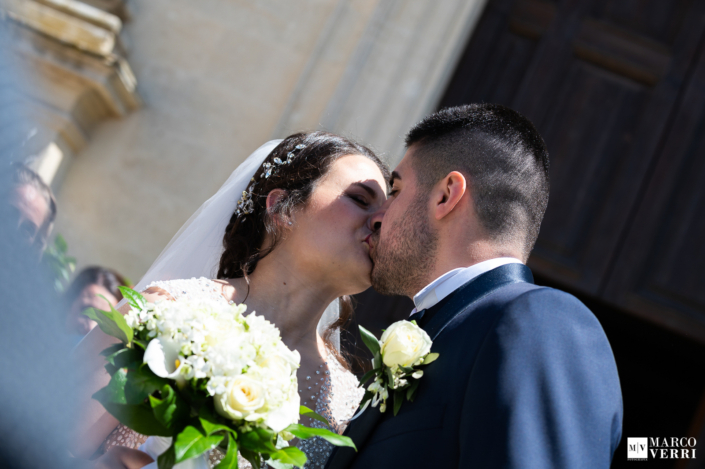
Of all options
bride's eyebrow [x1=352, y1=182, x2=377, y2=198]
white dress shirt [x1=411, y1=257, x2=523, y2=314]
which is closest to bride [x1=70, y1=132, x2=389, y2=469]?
bride's eyebrow [x1=352, y1=182, x2=377, y2=198]

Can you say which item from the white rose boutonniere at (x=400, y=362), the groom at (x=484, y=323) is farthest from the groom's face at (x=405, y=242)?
the white rose boutonniere at (x=400, y=362)

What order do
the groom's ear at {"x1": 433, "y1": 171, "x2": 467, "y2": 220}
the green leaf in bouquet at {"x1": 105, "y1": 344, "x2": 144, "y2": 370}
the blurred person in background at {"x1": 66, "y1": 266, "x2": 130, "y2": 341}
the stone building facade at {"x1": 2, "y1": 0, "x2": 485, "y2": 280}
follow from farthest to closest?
the stone building facade at {"x1": 2, "y1": 0, "x2": 485, "y2": 280} < the blurred person in background at {"x1": 66, "y1": 266, "x2": 130, "y2": 341} < the groom's ear at {"x1": 433, "y1": 171, "x2": 467, "y2": 220} < the green leaf in bouquet at {"x1": 105, "y1": 344, "x2": 144, "y2": 370}

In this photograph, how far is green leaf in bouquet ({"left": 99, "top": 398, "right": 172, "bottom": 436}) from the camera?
3.92ft

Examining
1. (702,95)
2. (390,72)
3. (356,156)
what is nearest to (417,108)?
(390,72)

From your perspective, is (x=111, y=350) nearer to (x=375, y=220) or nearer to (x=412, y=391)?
(x=412, y=391)

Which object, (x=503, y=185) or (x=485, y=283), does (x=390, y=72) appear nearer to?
(x=503, y=185)

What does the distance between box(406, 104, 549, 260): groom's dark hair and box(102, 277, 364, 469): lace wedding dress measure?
0.86 metres

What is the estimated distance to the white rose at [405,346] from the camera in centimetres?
143

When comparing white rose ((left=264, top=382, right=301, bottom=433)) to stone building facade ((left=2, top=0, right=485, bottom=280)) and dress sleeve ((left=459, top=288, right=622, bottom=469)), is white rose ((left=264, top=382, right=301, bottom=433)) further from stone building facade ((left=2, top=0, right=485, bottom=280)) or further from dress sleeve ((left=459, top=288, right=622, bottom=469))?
stone building facade ((left=2, top=0, right=485, bottom=280))

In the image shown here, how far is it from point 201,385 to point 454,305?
667 mm

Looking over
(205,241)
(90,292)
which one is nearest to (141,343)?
(205,241)

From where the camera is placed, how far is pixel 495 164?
185 cm

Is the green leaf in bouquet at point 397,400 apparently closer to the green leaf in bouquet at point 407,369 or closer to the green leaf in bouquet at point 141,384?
the green leaf in bouquet at point 407,369

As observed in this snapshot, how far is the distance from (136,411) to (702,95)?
4.22 m
